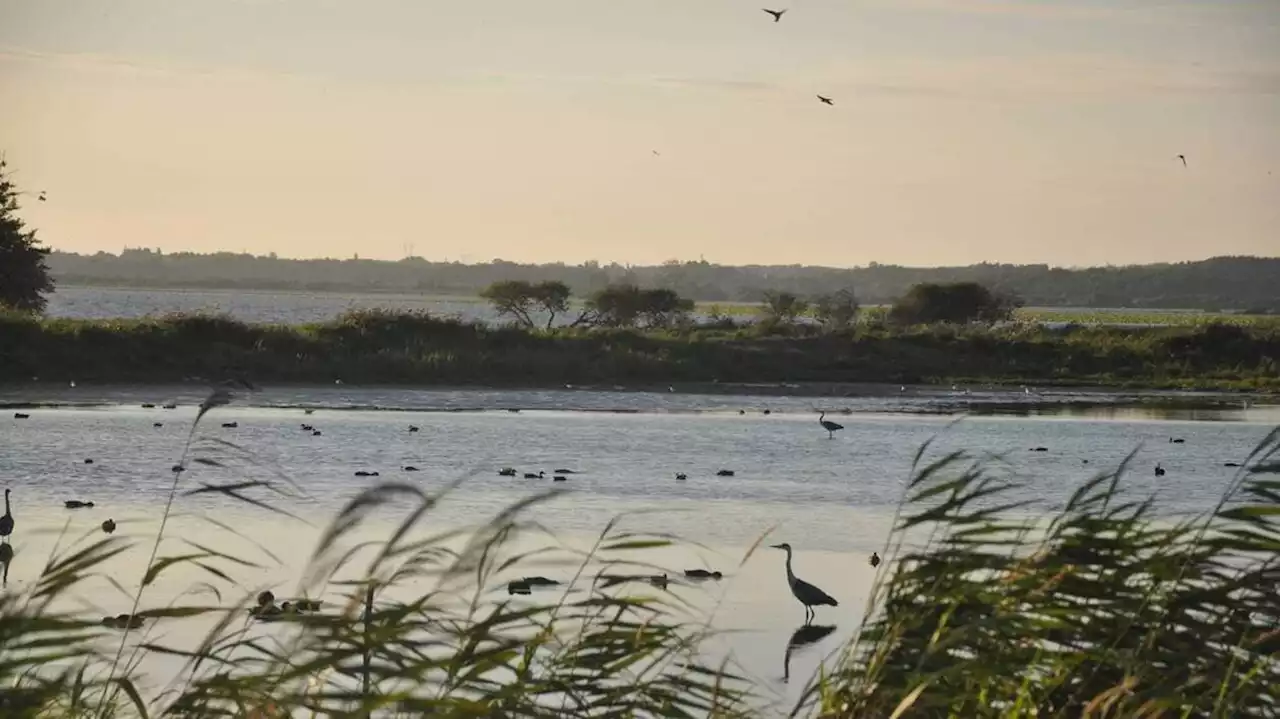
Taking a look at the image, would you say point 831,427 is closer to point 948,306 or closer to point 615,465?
point 615,465

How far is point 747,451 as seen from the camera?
34.8 metres

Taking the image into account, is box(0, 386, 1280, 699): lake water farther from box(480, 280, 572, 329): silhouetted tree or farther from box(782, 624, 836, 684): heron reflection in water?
box(480, 280, 572, 329): silhouetted tree

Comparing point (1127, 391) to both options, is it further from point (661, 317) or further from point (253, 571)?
point (253, 571)

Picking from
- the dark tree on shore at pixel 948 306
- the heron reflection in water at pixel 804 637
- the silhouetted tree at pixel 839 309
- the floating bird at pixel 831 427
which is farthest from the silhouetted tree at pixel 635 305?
the heron reflection in water at pixel 804 637

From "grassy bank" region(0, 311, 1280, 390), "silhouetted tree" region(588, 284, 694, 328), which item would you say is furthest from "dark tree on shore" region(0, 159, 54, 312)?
"silhouetted tree" region(588, 284, 694, 328)

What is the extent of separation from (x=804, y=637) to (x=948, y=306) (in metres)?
82.6

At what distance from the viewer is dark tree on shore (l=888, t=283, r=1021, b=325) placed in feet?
314

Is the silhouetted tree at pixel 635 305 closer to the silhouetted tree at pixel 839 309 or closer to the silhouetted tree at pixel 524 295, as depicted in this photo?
the silhouetted tree at pixel 524 295

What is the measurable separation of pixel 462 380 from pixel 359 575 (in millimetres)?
37421

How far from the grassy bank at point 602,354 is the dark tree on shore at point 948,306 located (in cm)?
2100

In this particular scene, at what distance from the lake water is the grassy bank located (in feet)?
9.86

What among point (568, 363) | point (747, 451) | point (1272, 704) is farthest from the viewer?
point (568, 363)

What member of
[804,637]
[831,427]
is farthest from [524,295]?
[804,637]

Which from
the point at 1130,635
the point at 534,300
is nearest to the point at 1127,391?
the point at 534,300
